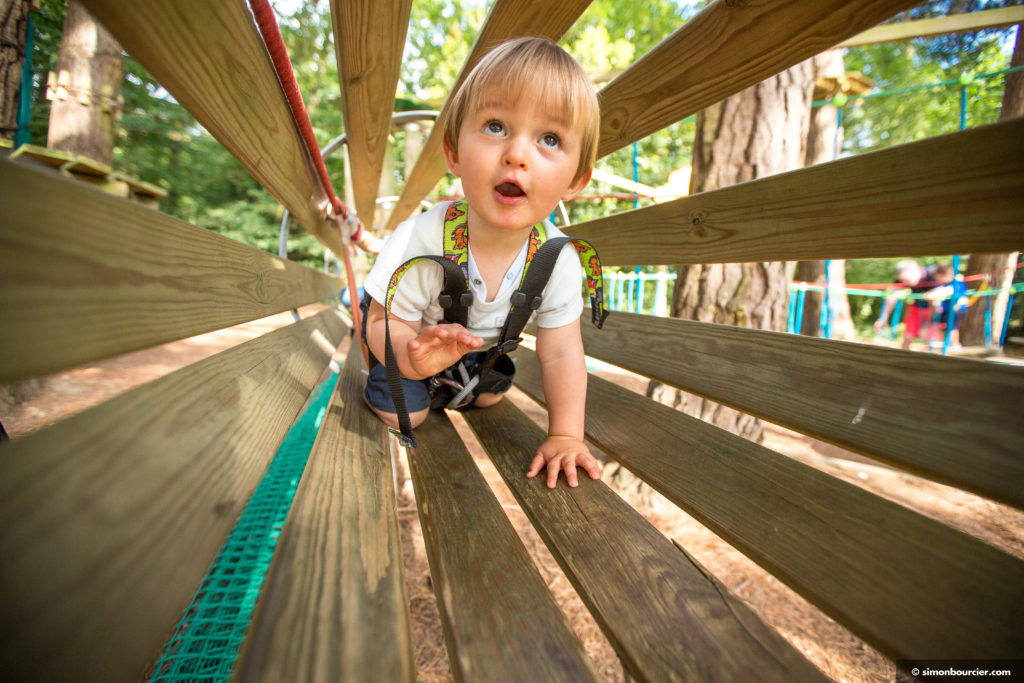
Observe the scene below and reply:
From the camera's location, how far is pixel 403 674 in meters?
0.56

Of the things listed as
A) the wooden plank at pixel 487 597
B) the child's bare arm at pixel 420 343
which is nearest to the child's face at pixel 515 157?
the child's bare arm at pixel 420 343

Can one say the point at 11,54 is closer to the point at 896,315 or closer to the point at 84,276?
the point at 84,276

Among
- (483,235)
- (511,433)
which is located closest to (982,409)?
(511,433)

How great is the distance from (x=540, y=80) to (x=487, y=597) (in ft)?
3.74

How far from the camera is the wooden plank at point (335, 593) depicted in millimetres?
557

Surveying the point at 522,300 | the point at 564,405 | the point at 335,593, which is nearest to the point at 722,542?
the point at 564,405

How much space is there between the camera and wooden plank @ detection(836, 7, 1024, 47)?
2.75 meters

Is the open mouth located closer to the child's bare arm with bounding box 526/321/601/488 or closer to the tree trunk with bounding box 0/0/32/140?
the child's bare arm with bounding box 526/321/601/488

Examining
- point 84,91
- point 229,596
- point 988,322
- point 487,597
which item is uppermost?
point 84,91

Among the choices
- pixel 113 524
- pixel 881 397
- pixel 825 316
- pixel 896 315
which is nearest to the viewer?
pixel 113 524

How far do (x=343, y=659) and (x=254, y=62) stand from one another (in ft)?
4.13

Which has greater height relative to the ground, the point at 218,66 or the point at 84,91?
the point at 84,91

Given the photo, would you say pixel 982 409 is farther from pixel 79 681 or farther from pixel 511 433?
pixel 79 681

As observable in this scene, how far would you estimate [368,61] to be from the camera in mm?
1539
